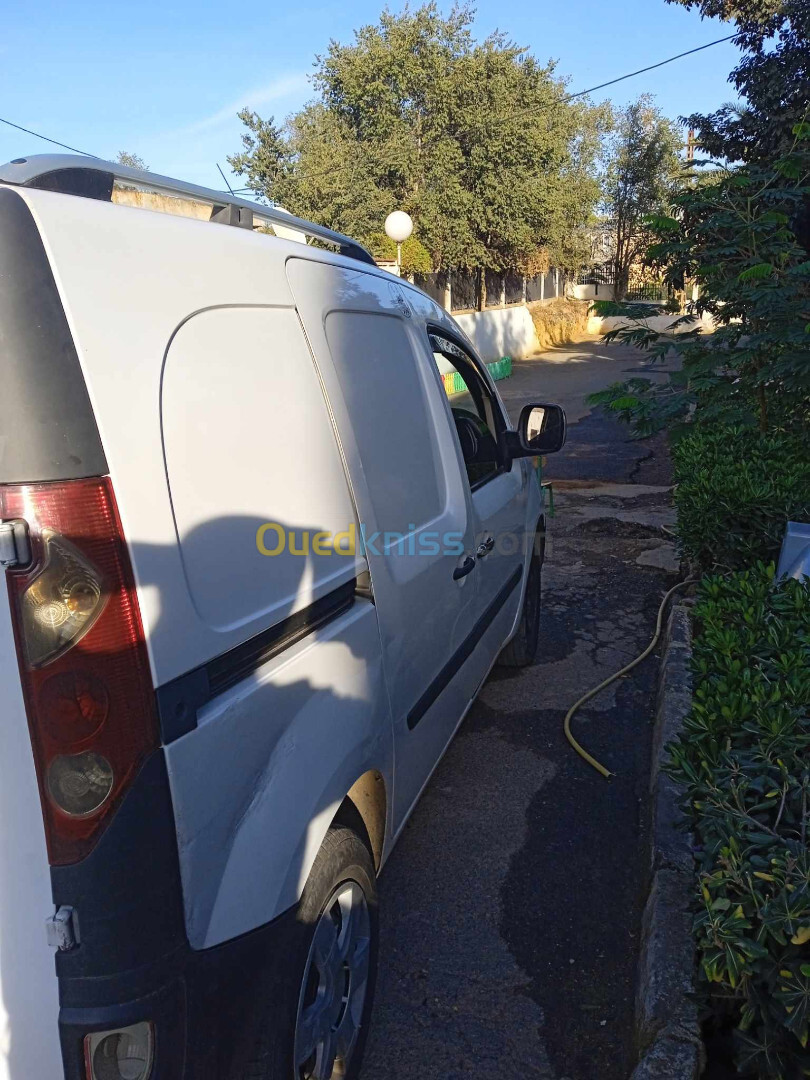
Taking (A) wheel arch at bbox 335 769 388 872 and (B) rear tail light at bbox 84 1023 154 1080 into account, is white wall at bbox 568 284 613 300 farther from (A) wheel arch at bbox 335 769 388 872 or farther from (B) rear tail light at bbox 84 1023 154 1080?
(B) rear tail light at bbox 84 1023 154 1080

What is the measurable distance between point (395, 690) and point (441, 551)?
629 mm

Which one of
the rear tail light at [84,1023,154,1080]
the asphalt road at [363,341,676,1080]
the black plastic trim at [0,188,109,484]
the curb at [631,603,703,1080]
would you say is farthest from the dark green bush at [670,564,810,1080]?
the black plastic trim at [0,188,109,484]

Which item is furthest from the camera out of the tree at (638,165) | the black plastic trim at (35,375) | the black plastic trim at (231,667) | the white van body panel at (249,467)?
the tree at (638,165)

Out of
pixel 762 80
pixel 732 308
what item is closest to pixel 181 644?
pixel 732 308

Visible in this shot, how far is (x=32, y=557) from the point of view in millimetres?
1282

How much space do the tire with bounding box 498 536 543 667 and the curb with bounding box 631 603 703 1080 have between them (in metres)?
1.35

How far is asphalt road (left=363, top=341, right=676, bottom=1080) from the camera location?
238 cm

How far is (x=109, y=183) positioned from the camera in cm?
180

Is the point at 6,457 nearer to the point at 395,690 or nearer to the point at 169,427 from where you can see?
the point at 169,427

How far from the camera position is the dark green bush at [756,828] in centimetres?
179

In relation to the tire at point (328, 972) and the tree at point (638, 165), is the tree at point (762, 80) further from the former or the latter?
the tree at point (638, 165)

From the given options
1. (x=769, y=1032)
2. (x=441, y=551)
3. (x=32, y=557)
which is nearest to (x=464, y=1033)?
(x=769, y=1032)

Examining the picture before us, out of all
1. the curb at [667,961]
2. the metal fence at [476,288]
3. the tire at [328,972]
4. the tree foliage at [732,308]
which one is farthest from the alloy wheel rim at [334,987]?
the metal fence at [476,288]

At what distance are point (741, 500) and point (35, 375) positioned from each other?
4.14 meters
